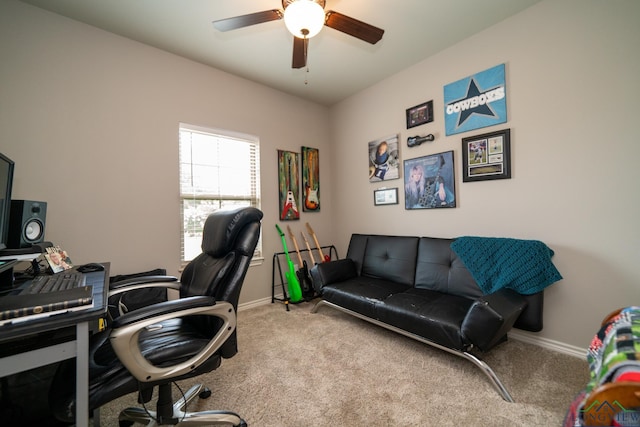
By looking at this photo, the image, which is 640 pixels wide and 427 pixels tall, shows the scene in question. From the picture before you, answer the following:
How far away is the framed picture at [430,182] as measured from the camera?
249 cm

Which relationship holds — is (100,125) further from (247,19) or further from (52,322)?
(52,322)

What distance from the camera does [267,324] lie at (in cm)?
248

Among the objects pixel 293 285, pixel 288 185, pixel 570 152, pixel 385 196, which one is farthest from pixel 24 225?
pixel 570 152

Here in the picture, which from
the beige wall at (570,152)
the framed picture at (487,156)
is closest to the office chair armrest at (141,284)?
the beige wall at (570,152)

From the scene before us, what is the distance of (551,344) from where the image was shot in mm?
1933

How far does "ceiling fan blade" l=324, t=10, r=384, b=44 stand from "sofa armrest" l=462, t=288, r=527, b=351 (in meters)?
1.86

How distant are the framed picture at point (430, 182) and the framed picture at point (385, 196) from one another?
141mm

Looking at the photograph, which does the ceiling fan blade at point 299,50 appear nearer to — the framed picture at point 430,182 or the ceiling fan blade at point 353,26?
the ceiling fan blade at point 353,26

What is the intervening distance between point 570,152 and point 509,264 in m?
0.95

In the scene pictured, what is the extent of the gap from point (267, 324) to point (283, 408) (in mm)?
1125

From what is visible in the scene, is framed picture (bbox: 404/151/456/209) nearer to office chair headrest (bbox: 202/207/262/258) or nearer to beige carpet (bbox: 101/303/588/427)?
beige carpet (bbox: 101/303/588/427)

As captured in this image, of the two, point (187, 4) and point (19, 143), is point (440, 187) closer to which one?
point (187, 4)

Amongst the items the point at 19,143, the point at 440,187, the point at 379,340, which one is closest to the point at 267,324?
the point at 379,340

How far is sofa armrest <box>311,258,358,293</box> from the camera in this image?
2584 mm
